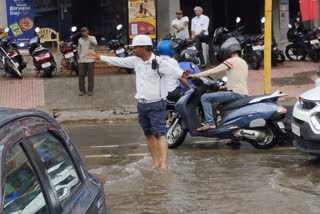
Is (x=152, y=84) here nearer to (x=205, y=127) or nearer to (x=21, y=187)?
(x=205, y=127)

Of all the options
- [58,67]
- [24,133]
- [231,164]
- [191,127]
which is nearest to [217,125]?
[191,127]

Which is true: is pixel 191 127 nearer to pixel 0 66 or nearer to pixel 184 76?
pixel 184 76

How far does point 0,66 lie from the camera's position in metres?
16.8

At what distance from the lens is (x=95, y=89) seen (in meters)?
14.8

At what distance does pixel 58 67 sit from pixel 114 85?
3095mm

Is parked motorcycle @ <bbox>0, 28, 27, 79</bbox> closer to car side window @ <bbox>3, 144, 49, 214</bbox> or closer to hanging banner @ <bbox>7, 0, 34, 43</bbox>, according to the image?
hanging banner @ <bbox>7, 0, 34, 43</bbox>

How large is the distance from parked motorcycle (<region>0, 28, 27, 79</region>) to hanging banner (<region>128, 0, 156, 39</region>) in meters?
3.82

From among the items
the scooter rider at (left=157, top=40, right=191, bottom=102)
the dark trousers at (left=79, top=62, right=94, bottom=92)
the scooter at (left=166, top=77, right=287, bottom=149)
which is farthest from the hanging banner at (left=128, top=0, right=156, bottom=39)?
the scooter at (left=166, top=77, right=287, bottom=149)

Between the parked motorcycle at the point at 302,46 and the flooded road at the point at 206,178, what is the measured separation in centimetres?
899

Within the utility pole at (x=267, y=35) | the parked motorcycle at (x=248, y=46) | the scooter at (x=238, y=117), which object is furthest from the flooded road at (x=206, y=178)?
the parked motorcycle at (x=248, y=46)

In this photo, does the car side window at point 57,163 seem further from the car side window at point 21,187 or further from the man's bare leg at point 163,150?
the man's bare leg at point 163,150

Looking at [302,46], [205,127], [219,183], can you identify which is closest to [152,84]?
[219,183]

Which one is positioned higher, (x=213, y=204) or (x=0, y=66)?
(x=0, y=66)

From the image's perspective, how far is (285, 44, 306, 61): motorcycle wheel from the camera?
18.5 m
